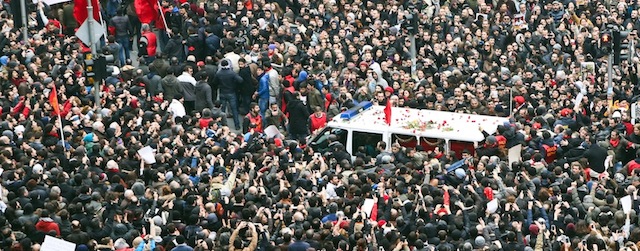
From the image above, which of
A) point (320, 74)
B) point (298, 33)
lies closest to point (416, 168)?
point (320, 74)

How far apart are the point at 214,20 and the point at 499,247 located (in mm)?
15882

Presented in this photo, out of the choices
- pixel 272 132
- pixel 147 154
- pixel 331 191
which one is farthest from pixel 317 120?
pixel 331 191

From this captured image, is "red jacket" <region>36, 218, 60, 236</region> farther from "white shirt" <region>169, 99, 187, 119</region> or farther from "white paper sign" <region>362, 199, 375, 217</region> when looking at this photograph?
"white shirt" <region>169, 99, 187, 119</region>

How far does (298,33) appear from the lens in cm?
4053

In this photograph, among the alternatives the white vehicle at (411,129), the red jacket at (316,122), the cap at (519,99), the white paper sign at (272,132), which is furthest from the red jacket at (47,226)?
the cap at (519,99)

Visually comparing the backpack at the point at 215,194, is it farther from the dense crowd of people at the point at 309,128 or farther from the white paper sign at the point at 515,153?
the white paper sign at the point at 515,153

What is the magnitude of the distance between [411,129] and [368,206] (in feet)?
16.8

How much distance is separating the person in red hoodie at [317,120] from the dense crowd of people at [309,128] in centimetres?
5

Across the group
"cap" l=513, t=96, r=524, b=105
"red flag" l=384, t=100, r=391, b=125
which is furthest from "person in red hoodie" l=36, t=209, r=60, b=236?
"cap" l=513, t=96, r=524, b=105

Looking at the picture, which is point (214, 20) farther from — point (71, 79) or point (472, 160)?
point (472, 160)

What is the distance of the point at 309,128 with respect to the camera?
36.2 metres

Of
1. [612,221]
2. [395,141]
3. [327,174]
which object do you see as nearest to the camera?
[612,221]

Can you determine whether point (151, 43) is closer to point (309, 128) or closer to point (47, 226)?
point (309, 128)

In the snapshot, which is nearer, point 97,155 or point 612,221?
point 612,221
